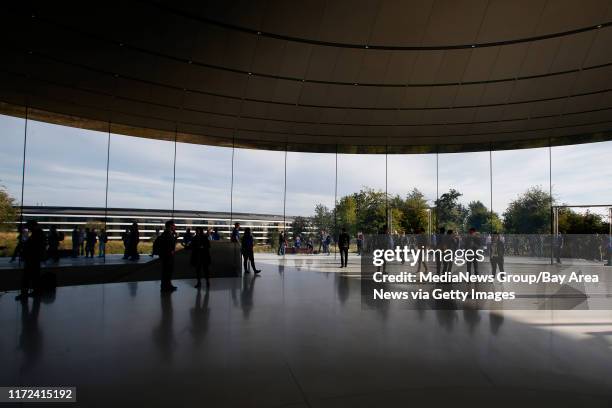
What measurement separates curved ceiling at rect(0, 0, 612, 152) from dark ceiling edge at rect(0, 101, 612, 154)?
15 centimetres

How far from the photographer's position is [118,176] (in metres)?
17.5

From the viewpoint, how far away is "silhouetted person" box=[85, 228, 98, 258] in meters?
16.8

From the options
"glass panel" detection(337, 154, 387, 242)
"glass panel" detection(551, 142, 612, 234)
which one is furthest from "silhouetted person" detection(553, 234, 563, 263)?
"glass panel" detection(337, 154, 387, 242)

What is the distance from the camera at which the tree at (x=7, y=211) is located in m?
14.7

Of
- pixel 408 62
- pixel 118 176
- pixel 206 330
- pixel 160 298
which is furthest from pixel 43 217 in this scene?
pixel 408 62

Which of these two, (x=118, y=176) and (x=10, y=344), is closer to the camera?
(x=10, y=344)

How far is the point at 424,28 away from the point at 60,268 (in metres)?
13.4

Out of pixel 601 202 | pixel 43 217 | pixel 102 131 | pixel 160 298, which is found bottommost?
pixel 160 298

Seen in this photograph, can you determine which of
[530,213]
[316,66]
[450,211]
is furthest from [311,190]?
[530,213]

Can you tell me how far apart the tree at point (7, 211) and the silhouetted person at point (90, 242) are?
8.67 ft

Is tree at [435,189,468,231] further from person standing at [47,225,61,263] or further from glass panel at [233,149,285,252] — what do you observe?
person standing at [47,225,61,263]

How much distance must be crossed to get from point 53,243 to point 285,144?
11.2 metres

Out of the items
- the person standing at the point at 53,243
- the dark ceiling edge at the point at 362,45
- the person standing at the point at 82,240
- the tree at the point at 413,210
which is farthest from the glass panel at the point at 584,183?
the person standing at the point at 53,243

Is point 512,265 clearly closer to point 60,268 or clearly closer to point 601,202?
point 601,202
